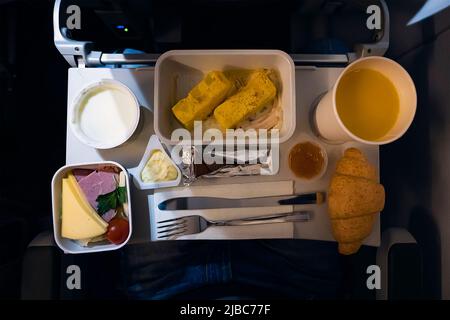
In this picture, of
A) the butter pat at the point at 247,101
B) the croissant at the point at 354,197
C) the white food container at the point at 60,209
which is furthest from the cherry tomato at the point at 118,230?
the croissant at the point at 354,197

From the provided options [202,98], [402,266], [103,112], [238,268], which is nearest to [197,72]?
[202,98]

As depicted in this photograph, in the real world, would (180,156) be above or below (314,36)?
below

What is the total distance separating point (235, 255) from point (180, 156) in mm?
294

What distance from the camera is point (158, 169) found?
2.34ft

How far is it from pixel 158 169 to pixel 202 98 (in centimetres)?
17

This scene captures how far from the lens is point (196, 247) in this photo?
86 cm

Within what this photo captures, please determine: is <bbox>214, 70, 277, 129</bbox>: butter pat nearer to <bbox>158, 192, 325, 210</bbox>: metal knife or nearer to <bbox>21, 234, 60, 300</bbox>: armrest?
<bbox>158, 192, 325, 210</bbox>: metal knife

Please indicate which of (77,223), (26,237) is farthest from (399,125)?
(26,237)

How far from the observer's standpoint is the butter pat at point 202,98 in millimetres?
641

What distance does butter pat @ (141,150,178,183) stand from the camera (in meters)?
0.71

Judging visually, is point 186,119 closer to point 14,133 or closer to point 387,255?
point 387,255

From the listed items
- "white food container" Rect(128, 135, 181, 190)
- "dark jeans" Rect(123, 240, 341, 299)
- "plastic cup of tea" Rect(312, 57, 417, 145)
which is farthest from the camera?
"dark jeans" Rect(123, 240, 341, 299)

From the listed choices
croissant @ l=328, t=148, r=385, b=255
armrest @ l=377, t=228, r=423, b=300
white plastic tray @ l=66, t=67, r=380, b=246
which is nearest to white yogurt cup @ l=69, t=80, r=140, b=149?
white plastic tray @ l=66, t=67, r=380, b=246

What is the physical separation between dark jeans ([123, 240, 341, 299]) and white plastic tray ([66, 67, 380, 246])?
13 centimetres
